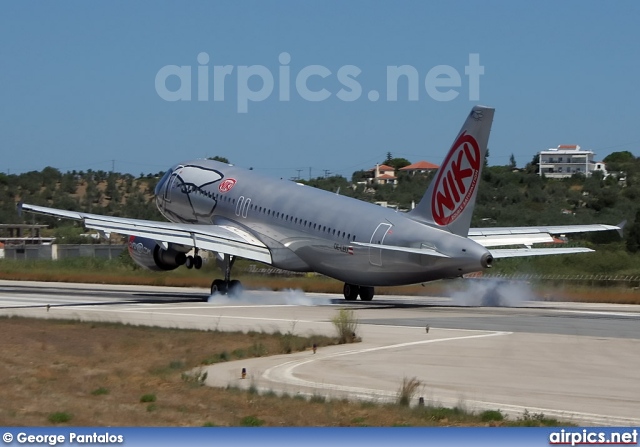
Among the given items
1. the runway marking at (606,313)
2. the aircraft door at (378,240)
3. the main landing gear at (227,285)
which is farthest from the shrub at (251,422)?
the main landing gear at (227,285)

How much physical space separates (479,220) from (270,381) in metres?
89.6

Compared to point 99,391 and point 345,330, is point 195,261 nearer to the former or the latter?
point 345,330

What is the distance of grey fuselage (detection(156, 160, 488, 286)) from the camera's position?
4219cm

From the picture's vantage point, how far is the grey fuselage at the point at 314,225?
4219cm

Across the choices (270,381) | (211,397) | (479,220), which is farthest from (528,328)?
(479,220)

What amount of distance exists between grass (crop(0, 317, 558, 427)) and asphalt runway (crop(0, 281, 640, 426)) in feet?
3.61

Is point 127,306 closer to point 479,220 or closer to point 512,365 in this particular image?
point 512,365

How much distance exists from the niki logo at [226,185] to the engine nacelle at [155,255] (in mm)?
4233

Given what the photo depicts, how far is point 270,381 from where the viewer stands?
75.3 ft

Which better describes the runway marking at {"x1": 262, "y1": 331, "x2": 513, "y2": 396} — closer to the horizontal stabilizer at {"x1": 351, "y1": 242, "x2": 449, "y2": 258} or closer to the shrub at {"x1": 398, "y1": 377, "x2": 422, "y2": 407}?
the shrub at {"x1": 398, "y1": 377, "x2": 422, "y2": 407}

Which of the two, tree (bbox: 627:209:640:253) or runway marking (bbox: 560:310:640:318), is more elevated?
tree (bbox: 627:209:640:253)

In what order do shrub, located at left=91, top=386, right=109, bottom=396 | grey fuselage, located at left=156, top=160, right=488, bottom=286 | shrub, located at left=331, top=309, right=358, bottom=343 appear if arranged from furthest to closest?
grey fuselage, located at left=156, top=160, right=488, bottom=286 < shrub, located at left=331, top=309, right=358, bottom=343 < shrub, located at left=91, top=386, right=109, bottom=396

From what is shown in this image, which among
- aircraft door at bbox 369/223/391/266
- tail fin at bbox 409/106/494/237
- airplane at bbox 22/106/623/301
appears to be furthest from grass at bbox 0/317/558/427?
aircraft door at bbox 369/223/391/266

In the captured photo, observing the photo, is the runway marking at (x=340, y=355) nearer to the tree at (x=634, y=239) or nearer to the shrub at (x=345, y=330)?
the shrub at (x=345, y=330)
